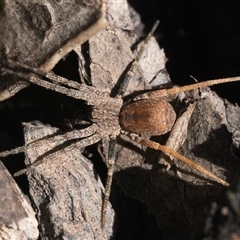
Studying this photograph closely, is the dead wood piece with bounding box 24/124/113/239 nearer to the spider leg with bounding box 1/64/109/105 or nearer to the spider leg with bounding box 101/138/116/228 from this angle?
the spider leg with bounding box 101/138/116/228

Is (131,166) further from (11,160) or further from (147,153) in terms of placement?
(11,160)

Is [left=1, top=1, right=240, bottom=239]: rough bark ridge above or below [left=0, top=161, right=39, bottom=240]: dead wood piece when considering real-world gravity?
above

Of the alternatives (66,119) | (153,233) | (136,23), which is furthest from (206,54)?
(153,233)

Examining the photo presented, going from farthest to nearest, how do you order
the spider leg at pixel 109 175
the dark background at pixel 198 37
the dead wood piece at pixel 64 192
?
the dark background at pixel 198 37
the spider leg at pixel 109 175
the dead wood piece at pixel 64 192

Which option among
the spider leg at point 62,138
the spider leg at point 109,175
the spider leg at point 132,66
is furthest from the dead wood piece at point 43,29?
the spider leg at point 109,175

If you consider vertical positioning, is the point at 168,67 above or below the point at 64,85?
above

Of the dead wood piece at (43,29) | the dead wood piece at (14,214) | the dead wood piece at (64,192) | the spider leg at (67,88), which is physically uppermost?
the dead wood piece at (43,29)

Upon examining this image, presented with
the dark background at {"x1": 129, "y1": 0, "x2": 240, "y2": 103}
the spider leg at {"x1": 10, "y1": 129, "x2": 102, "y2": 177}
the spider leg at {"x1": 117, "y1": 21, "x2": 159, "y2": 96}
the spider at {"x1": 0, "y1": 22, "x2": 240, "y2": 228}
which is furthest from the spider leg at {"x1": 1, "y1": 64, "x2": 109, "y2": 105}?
the dark background at {"x1": 129, "y1": 0, "x2": 240, "y2": 103}

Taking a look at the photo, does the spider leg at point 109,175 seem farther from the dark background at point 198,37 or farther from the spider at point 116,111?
the dark background at point 198,37
